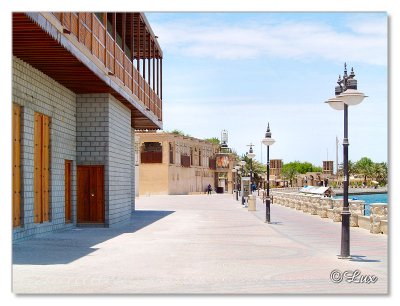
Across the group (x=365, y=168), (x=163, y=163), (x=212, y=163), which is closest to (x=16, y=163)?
(x=163, y=163)

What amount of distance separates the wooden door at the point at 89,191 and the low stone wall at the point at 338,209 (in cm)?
890

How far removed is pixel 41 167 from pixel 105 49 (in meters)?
4.07

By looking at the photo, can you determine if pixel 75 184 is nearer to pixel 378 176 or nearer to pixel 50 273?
pixel 50 273

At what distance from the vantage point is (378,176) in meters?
156

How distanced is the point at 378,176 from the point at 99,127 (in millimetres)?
141822

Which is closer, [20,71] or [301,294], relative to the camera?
[301,294]

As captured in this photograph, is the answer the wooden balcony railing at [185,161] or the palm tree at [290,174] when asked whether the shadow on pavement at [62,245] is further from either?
the palm tree at [290,174]

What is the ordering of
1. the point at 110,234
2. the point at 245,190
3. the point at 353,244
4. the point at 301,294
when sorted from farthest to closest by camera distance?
the point at 245,190 → the point at 110,234 → the point at 353,244 → the point at 301,294

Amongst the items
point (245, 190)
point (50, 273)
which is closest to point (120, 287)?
point (50, 273)

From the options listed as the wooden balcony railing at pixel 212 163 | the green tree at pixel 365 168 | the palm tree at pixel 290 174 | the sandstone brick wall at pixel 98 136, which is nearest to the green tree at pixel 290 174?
the palm tree at pixel 290 174

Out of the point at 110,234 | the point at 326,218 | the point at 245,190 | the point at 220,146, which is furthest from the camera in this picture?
the point at 220,146

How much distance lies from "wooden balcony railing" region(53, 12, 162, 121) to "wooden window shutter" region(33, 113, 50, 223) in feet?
8.50

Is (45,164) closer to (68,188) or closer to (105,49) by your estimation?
(68,188)

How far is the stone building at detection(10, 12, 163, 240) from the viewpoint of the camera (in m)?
15.7
